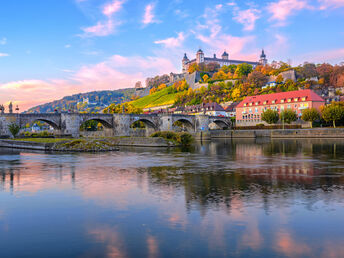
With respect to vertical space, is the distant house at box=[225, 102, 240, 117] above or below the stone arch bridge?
above

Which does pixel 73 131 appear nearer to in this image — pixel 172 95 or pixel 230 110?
pixel 230 110

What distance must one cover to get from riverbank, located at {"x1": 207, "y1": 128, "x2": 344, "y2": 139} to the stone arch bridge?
919cm

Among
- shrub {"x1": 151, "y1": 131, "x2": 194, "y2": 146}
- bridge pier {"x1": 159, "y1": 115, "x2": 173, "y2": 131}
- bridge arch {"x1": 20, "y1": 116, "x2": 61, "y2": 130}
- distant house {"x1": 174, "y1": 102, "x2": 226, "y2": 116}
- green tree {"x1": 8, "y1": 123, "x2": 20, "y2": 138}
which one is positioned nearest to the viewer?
shrub {"x1": 151, "y1": 131, "x2": 194, "y2": 146}

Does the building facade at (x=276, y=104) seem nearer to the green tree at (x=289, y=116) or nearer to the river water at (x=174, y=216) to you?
the green tree at (x=289, y=116)

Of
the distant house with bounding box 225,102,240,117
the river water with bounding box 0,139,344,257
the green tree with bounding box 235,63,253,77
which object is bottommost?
the river water with bounding box 0,139,344,257

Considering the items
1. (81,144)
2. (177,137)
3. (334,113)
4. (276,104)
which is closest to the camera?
(81,144)

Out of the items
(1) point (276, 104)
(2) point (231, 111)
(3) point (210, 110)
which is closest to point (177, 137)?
(1) point (276, 104)

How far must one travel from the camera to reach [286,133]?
251ft

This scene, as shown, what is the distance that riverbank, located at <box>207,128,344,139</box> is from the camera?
6881cm

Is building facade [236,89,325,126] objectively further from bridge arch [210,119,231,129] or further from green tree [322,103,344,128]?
green tree [322,103,344,128]

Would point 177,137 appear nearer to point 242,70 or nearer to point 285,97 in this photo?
point 285,97

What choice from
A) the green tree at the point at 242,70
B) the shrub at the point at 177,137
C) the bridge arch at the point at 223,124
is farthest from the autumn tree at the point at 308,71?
the shrub at the point at 177,137

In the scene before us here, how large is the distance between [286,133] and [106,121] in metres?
42.0

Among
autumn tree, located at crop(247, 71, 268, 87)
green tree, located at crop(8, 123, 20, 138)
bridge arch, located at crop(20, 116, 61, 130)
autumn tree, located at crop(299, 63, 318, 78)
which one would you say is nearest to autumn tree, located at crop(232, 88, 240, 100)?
autumn tree, located at crop(247, 71, 268, 87)
